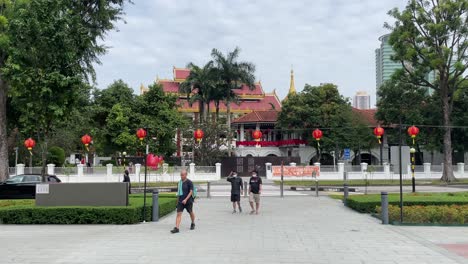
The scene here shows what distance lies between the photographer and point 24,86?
62.7ft

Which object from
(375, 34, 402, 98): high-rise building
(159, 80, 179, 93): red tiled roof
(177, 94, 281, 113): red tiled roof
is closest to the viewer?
(375, 34, 402, 98): high-rise building

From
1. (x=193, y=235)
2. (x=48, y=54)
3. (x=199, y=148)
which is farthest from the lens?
(x=199, y=148)

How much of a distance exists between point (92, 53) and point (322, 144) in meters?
32.7

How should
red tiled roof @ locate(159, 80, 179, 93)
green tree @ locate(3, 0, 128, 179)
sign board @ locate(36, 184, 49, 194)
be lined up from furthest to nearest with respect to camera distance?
red tiled roof @ locate(159, 80, 179, 93), green tree @ locate(3, 0, 128, 179), sign board @ locate(36, 184, 49, 194)

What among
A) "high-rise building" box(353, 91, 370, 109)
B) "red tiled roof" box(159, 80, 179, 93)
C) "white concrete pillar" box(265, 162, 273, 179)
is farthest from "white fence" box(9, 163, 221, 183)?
"high-rise building" box(353, 91, 370, 109)

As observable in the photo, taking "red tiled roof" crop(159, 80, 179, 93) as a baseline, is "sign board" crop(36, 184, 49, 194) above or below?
below

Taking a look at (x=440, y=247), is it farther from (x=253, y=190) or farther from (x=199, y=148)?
(x=199, y=148)

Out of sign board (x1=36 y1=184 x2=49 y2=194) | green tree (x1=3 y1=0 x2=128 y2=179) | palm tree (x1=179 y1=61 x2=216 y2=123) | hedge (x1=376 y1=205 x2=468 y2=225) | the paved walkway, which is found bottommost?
the paved walkway

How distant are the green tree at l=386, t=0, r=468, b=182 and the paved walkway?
2775 centimetres

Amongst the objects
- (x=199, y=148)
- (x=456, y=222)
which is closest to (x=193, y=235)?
(x=456, y=222)

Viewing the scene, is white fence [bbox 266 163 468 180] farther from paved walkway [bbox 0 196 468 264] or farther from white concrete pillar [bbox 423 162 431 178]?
paved walkway [bbox 0 196 468 264]

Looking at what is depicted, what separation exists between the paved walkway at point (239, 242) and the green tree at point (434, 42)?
27.8m

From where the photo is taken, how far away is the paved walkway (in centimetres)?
848

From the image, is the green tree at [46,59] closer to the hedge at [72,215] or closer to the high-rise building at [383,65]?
the hedge at [72,215]
